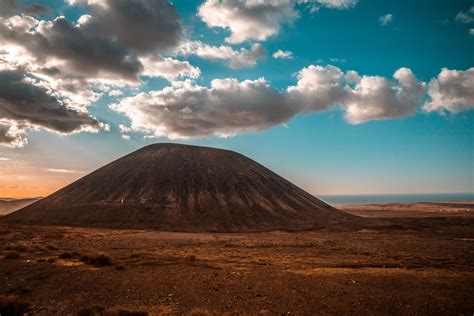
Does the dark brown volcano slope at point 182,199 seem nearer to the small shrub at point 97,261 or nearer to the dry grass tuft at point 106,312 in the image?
the small shrub at point 97,261

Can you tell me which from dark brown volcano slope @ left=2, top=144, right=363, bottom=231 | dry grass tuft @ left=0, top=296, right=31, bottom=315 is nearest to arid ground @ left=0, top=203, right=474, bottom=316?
dry grass tuft @ left=0, top=296, right=31, bottom=315

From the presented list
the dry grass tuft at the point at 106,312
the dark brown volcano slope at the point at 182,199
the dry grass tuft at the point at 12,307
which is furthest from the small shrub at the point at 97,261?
the dark brown volcano slope at the point at 182,199

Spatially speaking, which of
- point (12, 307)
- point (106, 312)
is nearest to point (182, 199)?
point (12, 307)

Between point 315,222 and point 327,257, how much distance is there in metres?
48.1

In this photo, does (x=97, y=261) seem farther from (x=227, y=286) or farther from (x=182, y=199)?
(x=182, y=199)

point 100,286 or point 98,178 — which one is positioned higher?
point 98,178

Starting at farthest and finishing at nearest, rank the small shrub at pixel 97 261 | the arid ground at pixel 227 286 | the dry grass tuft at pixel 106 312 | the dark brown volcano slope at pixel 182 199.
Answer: the dark brown volcano slope at pixel 182 199
the small shrub at pixel 97 261
the arid ground at pixel 227 286
the dry grass tuft at pixel 106 312

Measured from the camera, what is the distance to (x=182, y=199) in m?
79.8

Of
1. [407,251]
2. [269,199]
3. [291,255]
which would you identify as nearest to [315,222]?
[269,199]

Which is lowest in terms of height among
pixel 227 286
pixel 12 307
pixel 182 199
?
pixel 227 286

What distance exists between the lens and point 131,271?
19297 millimetres

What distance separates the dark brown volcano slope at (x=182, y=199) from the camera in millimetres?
68688

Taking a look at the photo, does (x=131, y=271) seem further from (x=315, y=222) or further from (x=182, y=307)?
(x=315, y=222)

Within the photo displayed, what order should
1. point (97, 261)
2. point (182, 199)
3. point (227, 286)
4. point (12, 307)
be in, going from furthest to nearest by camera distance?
1. point (182, 199)
2. point (97, 261)
3. point (227, 286)
4. point (12, 307)
